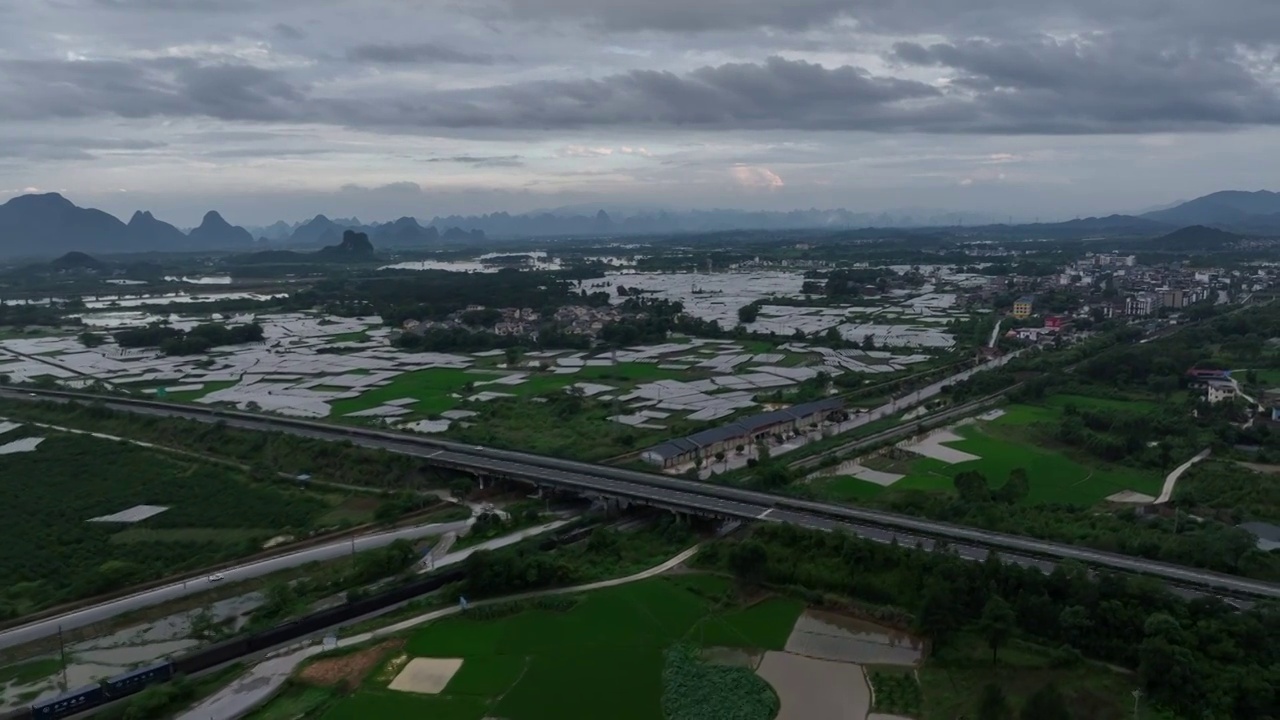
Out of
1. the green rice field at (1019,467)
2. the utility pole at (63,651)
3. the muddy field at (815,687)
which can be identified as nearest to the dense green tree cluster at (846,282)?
the green rice field at (1019,467)

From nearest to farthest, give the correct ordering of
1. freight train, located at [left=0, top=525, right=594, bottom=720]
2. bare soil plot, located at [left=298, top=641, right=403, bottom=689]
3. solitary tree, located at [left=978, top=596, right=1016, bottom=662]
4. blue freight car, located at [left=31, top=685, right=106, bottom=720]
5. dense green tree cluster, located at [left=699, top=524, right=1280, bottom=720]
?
dense green tree cluster, located at [left=699, top=524, right=1280, bottom=720] → blue freight car, located at [left=31, top=685, right=106, bottom=720] → freight train, located at [left=0, top=525, right=594, bottom=720] → solitary tree, located at [left=978, top=596, right=1016, bottom=662] → bare soil plot, located at [left=298, top=641, right=403, bottom=689]

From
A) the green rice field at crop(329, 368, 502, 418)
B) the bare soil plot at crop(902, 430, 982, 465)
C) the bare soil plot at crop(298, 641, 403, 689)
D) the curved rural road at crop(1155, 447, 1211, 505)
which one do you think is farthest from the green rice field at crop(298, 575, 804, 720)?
the green rice field at crop(329, 368, 502, 418)

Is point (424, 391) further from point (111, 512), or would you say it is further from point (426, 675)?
point (426, 675)

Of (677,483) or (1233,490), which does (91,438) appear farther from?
(1233,490)

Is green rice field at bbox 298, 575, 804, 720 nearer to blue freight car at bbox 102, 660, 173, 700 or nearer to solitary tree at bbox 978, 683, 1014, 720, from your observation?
blue freight car at bbox 102, 660, 173, 700

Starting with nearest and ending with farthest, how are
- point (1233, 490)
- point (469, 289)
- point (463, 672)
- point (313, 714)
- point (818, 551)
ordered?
point (313, 714), point (463, 672), point (818, 551), point (1233, 490), point (469, 289)

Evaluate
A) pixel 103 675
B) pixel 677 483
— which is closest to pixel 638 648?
pixel 677 483
